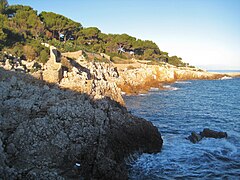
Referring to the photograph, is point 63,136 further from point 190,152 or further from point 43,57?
point 43,57

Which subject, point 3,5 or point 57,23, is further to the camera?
point 57,23

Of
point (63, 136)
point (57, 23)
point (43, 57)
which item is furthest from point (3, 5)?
point (63, 136)

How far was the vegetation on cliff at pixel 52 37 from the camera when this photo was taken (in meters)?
34.1

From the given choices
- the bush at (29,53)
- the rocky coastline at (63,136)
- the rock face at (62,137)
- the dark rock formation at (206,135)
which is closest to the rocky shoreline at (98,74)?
the bush at (29,53)

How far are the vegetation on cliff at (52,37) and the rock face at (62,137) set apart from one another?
18.6 metres

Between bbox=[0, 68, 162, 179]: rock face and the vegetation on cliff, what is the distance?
18.6 meters

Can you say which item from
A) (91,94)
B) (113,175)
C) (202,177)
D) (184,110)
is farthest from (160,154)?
(184,110)

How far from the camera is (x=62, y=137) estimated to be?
1066 cm

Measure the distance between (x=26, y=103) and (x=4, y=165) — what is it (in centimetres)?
416

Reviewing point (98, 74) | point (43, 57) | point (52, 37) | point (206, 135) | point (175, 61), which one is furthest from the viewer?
point (175, 61)

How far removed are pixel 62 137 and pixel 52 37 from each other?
177 feet

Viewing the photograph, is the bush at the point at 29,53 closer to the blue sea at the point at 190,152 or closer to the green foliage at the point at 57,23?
the blue sea at the point at 190,152

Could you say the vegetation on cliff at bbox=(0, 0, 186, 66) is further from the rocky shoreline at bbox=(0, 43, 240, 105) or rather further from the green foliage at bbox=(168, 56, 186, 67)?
the green foliage at bbox=(168, 56, 186, 67)

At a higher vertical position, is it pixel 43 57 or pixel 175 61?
pixel 175 61
